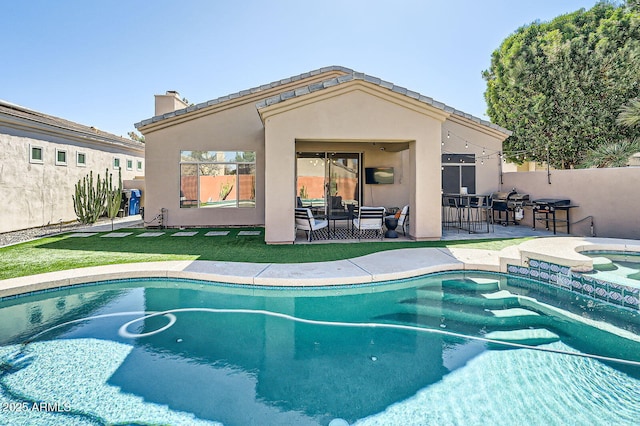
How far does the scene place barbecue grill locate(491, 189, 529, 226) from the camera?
1328cm

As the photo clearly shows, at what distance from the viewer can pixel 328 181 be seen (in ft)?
48.7

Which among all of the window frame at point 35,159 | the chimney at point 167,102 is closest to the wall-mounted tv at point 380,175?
the chimney at point 167,102

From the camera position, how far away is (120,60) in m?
17.8

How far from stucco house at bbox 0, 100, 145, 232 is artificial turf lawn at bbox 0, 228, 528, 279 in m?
3.29

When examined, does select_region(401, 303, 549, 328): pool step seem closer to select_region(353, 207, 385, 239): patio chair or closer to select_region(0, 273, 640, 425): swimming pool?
select_region(0, 273, 640, 425): swimming pool

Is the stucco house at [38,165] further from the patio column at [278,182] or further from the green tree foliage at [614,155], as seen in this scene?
the green tree foliage at [614,155]

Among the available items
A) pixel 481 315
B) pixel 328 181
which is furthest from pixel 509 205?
pixel 481 315

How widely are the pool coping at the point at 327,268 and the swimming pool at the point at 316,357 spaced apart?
0.68 feet

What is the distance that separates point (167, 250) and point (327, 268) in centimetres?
479

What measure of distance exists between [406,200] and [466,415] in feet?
40.1

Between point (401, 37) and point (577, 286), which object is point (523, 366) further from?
point (401, 37)

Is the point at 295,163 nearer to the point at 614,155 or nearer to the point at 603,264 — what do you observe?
the point at 603,264

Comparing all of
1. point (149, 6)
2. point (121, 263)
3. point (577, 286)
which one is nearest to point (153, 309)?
point (121, 263)

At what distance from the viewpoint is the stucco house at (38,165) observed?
1240 centimetres
